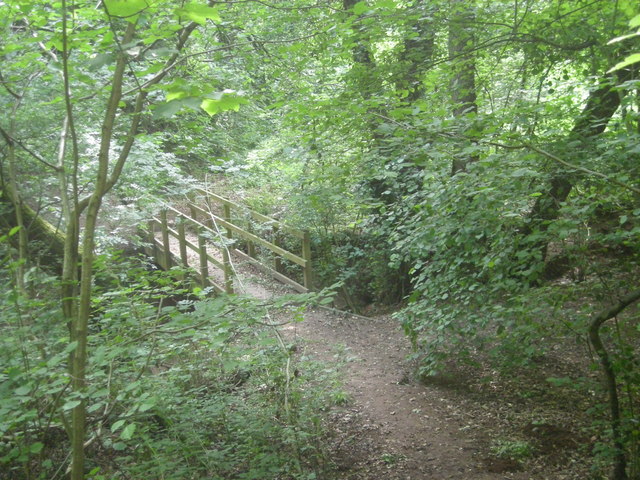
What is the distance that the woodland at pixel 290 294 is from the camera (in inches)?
97.4

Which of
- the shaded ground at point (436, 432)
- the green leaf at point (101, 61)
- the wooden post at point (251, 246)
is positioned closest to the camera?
the green leaf at point (101, 61)

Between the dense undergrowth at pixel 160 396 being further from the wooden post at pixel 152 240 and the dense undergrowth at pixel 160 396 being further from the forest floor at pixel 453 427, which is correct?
the wooden post at pixel 152 240

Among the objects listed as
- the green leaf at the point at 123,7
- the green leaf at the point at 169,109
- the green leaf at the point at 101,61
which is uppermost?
the green leaf at the point at 123,7

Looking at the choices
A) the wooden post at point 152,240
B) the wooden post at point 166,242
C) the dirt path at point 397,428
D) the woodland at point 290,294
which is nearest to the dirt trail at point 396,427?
the dirt path at point 397,428

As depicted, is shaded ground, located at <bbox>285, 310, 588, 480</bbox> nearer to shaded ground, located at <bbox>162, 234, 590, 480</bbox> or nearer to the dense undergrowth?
shaded ground, located at <bbox>162, 234, 590, 480</bbox>

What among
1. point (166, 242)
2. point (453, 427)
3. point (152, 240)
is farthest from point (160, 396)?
point (152, 240)

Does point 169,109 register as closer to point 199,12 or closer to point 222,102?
→ point 222,102

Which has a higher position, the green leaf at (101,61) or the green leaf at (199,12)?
the green leaf at (199,12)

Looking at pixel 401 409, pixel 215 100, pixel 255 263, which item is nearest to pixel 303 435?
pixel 401 409

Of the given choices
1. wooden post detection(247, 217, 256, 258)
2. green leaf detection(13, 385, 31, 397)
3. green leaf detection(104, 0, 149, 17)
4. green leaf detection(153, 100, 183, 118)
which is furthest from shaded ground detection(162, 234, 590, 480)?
Result: wooden post detection(247, 217, 256, 258)

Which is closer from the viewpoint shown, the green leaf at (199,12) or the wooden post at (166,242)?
the green leaf at (199,12)

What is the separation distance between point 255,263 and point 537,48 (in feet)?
19.9

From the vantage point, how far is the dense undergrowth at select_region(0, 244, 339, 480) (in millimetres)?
2482

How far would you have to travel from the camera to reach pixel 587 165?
3.31 metres
